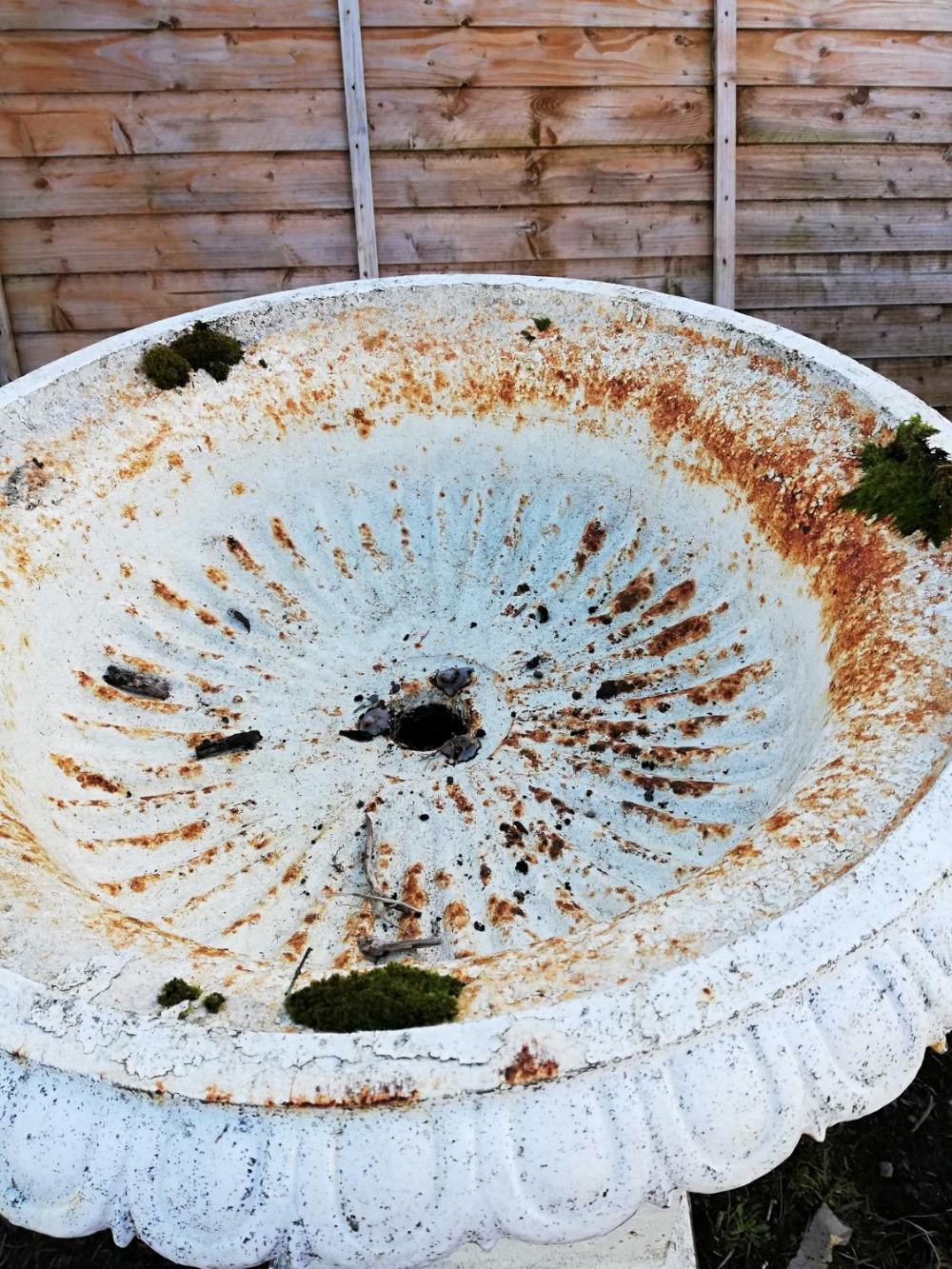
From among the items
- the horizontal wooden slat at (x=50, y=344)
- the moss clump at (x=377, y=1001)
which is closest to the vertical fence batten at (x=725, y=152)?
the horizontal wooden slat at (x=50, y=344)

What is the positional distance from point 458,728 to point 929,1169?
1.33m

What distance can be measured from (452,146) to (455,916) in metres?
3.17

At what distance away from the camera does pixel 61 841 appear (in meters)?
1.60

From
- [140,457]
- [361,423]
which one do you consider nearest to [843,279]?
[361,423]

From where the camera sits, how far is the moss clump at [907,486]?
5.35 feet

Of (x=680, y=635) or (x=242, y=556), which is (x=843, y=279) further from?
(x=242, y=556)

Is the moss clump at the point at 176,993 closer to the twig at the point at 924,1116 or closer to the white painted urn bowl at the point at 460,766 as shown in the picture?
the white painted urn bowl at the point at 460,766

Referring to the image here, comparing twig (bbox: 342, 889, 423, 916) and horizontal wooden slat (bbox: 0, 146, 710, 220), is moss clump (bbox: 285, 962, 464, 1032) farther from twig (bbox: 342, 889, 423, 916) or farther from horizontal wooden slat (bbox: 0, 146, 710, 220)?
horizontal wooden slat (bbox: 0, 146, 710, 220)

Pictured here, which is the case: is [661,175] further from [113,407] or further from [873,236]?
[113,407]

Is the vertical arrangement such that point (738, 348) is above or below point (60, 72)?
below

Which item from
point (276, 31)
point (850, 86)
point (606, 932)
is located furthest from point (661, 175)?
point (606, 932)

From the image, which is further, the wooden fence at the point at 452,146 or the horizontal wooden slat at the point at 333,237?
the horizontal wooden slat at the point at 333,237

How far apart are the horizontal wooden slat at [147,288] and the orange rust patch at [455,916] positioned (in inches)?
118

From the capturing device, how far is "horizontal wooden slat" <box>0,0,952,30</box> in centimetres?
357
